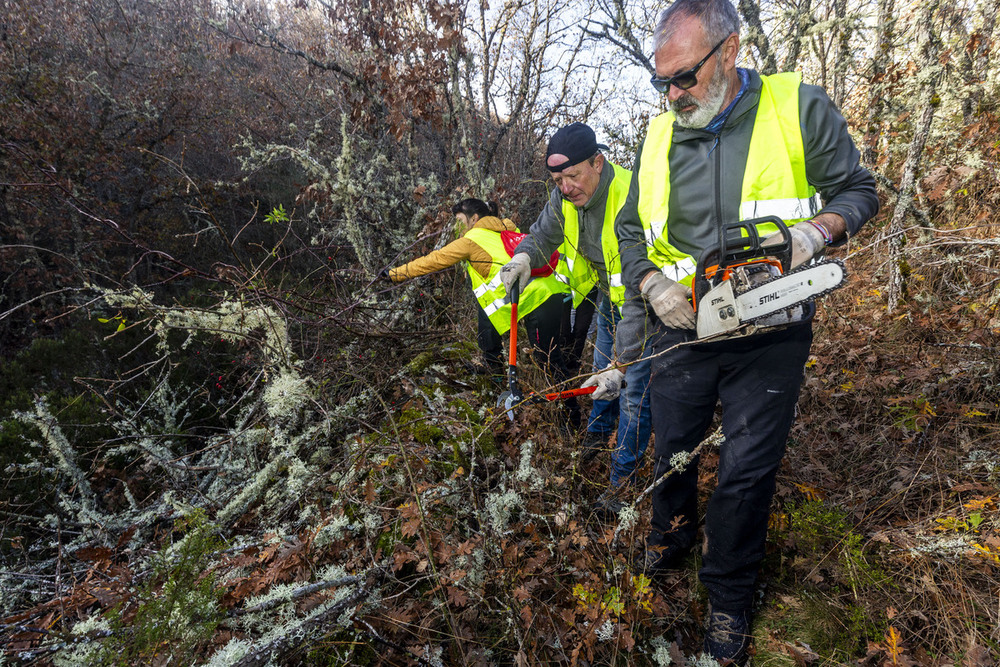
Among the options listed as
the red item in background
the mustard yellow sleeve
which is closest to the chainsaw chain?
the red item in background

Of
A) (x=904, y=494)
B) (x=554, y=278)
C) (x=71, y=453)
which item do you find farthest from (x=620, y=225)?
(x=71, y=453)

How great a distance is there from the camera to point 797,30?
468 cm

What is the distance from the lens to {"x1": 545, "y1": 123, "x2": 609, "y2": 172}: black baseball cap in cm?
275

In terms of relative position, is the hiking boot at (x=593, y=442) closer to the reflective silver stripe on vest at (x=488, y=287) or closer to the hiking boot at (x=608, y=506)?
the hiking boot at (x=608, y=506)

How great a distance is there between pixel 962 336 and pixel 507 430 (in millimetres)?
3132

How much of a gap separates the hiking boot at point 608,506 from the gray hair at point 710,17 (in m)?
2.08

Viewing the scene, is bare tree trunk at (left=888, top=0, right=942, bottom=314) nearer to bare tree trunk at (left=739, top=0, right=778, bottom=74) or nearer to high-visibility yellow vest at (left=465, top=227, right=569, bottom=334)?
bare tree trunk at (left=739, top=0, right=778, bottom=74)

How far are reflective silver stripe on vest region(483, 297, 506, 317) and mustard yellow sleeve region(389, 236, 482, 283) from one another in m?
0.41

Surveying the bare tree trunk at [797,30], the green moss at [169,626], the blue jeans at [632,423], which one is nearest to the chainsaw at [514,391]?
the blue jeans at [632,423]

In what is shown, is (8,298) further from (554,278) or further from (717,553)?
(717,553)

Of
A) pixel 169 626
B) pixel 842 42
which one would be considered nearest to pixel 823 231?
pixel 169 626

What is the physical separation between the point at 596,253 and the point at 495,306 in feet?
2.95

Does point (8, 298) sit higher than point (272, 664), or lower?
higher

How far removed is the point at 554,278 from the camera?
350cm
